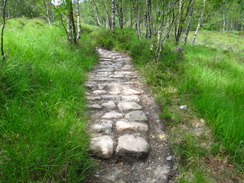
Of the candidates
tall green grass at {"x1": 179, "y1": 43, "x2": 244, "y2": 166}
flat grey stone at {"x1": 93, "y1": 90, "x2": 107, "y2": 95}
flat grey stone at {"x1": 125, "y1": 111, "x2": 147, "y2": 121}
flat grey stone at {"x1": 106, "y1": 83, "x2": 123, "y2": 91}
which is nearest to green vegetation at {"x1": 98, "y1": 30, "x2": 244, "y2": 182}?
tall green grass at {"x1": 179, "y1": 43, "x2": 244, "y2": 166}

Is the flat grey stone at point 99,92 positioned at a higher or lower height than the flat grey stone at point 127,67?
lower

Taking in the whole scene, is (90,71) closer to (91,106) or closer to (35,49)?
(35,49)

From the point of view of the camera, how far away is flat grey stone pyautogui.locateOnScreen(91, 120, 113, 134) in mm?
2421

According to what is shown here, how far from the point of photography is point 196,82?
3.60m

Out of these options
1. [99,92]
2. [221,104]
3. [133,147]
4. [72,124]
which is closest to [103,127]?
[72,124]

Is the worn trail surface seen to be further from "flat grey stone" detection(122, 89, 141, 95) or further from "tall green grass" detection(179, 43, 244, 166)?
"tall green grass" detection(179, 43, 244, 166)

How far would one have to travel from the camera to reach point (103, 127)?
249 centimetres

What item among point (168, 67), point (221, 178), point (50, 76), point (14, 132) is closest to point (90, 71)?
point (50, 76)

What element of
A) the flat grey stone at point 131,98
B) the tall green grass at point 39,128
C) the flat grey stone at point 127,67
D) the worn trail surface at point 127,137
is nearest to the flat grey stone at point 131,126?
the worn trail surface at point 127,137

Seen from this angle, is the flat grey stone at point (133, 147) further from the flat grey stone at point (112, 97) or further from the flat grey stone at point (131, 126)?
the flat grey stone at point (112, 97)

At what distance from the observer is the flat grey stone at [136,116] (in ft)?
8.99

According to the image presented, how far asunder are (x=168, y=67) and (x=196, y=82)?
1.37 metres

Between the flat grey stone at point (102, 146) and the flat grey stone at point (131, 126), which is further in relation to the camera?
the flat grey stone at point (131, 126)

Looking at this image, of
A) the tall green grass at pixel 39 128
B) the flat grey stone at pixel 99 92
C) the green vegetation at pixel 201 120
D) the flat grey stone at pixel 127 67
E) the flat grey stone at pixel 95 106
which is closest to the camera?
the tall green grass at pixel 39 128
